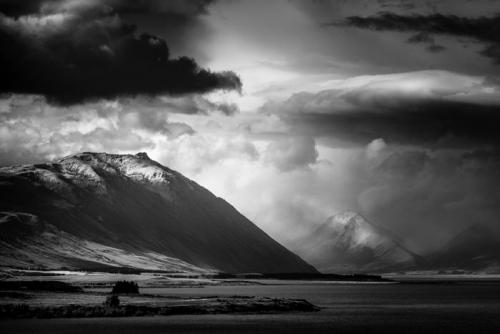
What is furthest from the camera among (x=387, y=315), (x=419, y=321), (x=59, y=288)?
(x=59, y=288)

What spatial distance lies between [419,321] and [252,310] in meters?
31.0

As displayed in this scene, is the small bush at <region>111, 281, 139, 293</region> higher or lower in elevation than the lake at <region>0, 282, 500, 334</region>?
higher

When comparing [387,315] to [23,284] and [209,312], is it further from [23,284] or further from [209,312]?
[23,284]

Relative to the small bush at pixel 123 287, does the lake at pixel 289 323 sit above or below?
below

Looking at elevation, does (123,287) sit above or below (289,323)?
above

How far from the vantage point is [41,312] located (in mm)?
133125

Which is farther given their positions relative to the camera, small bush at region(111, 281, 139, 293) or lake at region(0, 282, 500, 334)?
small bush at region(111, 281, 139, 293)

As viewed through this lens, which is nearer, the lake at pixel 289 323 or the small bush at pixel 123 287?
the lake at pixel 289 323

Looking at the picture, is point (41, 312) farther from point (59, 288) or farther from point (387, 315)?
point (387, 315)

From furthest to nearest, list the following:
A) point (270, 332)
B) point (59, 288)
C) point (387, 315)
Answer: point (59, 288) < point (387, 315) < point (270, 332)

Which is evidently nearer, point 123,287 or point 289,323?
point 289,323

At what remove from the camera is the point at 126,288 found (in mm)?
189125

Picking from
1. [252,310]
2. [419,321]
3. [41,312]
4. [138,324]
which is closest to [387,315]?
[419,321]

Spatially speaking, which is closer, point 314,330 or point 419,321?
point 314,330
